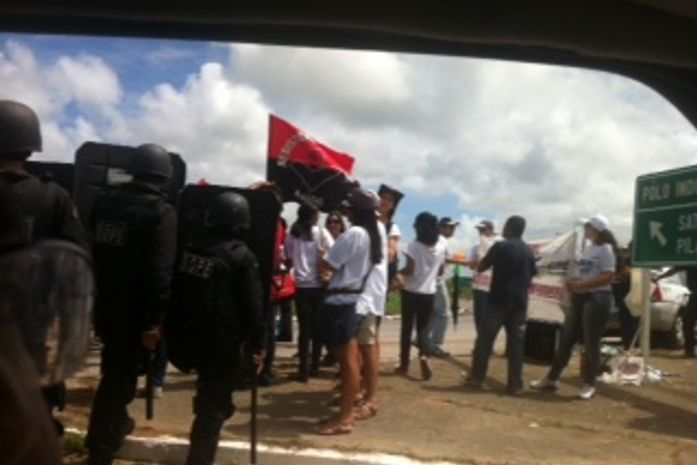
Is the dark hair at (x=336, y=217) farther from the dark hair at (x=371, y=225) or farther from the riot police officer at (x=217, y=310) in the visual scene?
the riot police officer at (x=217, y=310)

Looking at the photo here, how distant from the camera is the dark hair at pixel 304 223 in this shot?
8.42 meters

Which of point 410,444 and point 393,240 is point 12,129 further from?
Result: point 393,240

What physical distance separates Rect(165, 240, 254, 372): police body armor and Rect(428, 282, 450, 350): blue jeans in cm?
573

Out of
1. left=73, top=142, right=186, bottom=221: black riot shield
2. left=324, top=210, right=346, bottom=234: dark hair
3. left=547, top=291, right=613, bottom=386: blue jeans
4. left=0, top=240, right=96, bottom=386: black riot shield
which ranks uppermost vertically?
left=73, top=142, right=186, bottom=221: black riot shield

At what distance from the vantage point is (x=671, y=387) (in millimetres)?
9734

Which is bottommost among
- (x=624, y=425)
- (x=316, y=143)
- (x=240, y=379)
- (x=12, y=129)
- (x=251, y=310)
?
(x=624, y=425)

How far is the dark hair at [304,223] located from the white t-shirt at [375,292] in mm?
1709

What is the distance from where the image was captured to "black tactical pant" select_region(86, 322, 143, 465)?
4.92 meters

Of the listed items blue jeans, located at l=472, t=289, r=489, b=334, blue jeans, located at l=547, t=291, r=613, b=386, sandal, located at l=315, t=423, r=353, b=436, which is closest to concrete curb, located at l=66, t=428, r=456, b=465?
sandal, located at l=315, t=423, r=353, b=436

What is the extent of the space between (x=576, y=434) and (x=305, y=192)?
331cm

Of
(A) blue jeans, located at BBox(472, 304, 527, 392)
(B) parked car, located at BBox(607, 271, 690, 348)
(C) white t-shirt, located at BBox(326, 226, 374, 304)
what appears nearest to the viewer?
(C) white t-shirt, located at BBox(326, 226, 374, 304)

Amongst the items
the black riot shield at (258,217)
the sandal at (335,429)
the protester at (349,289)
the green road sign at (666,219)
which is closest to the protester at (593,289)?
the green road sign at (666,219)

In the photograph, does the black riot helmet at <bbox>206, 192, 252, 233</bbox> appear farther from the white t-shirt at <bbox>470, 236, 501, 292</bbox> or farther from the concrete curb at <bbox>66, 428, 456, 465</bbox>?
the white t-shirt at <bbox>470, 236, 501, 292</bbox>

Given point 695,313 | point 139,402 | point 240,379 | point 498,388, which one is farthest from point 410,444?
point 695,313
